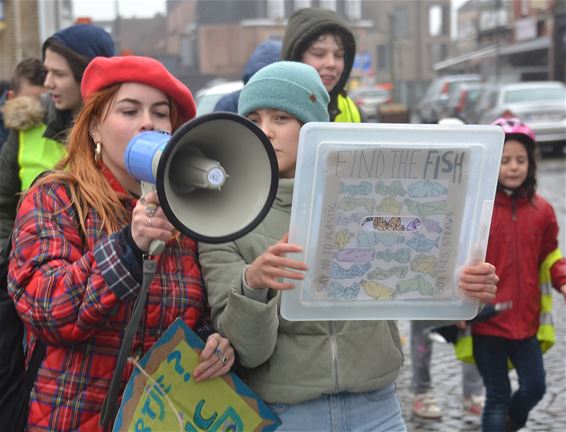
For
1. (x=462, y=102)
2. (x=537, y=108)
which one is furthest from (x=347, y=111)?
(x=462, y=102)

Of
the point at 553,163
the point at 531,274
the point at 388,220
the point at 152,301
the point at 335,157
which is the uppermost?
the point at 335,157

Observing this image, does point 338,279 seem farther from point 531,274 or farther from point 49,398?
point 531,274

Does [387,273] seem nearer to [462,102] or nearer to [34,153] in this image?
[34,153]

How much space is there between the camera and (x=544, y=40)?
150 feet

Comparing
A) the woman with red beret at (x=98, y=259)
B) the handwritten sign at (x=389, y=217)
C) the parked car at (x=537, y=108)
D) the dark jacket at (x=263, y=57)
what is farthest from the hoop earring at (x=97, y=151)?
the parked car at (x=537, y=108)

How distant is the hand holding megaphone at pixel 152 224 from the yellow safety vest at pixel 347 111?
243 centimetres

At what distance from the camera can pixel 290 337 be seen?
261 centimetres

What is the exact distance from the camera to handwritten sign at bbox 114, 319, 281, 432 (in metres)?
2.42

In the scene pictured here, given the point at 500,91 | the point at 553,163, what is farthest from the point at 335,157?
the point at 500,91

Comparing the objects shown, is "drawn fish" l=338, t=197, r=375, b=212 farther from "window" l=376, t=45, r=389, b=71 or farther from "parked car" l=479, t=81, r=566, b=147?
"window" l=376, t=45, r=389, b=71

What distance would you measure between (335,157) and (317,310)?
353 millimetres

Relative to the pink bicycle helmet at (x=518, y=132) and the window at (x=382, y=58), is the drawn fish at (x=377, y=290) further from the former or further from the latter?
the window at (x=382, y=58)

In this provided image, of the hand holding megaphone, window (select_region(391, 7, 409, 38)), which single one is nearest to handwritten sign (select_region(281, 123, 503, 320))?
the hand holding megaphone

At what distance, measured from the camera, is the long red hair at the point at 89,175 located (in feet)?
8.16
